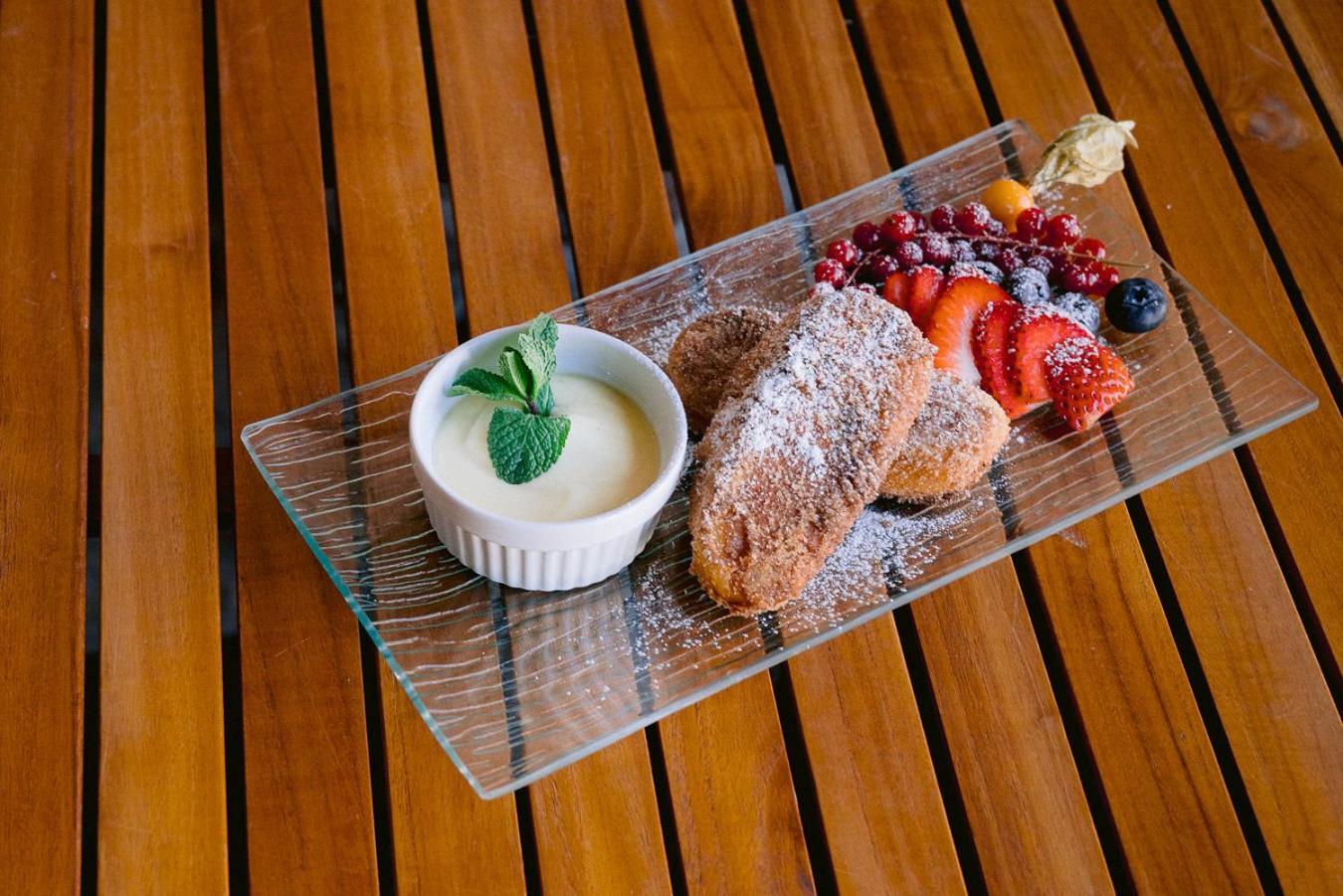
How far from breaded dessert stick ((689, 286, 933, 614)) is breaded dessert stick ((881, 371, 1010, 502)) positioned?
0.04 m

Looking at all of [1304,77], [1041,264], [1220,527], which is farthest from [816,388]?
[1304,77]

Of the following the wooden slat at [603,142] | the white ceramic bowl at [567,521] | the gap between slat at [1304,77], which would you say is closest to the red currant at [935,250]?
the wooden slat at [603,142]

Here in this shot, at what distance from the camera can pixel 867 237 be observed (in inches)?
61.4

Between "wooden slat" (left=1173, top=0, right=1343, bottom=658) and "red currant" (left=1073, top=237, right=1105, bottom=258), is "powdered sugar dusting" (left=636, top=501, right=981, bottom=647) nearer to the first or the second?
"red currant" (left=1073, top=237, right=1105, bottom=258)

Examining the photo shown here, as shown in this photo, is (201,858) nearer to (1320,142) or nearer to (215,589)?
(215,589)

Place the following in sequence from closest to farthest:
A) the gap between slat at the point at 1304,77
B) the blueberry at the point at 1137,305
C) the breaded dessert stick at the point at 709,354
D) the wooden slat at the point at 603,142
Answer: the breaded dessert stick at the point at 709,354
the blueberry at the point at 1137,305
the wooden slat at the point at 603,142
the gap between slat at the point at 1304,77

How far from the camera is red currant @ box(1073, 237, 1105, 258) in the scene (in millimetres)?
1579

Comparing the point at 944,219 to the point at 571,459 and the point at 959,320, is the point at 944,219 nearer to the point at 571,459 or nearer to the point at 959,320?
the point at 959,320

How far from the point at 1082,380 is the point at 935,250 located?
23 centimetres

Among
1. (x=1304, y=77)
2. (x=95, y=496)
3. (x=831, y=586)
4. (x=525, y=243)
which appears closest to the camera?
(x=831, y=586)

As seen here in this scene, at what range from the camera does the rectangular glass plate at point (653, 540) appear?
122cm

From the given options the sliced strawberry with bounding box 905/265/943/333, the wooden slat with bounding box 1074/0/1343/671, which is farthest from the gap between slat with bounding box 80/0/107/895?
the wooden slat with bounding box 1074/0/1343/671

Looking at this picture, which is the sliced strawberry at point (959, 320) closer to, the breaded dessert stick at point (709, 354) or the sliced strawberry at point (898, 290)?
the sliced strawberry at point (898, 290)

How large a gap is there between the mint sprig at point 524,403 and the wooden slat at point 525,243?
19 cm
